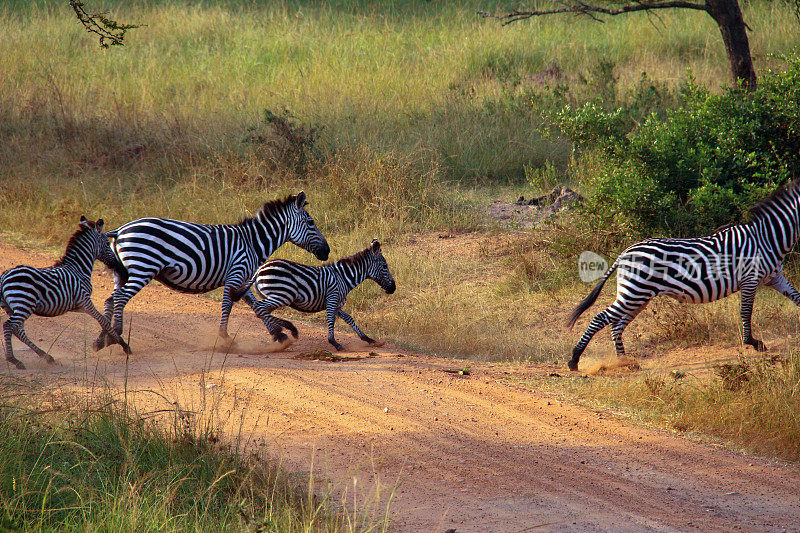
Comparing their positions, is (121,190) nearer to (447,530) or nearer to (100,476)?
(100,476)

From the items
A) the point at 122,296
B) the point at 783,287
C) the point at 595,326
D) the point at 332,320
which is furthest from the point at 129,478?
the point at 783,287

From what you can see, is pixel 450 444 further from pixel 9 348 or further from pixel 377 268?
pixel 9 348

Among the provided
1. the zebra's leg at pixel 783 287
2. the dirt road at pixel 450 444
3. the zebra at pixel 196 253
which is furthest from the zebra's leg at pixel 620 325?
the zebra at pixel 196 253

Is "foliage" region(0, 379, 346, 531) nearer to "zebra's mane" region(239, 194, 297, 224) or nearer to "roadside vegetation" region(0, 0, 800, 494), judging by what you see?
"roadside vegetation" region(0, 0, 800, 494)

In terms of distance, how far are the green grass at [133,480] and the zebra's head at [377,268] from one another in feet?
11.9

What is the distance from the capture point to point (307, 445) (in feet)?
16.8

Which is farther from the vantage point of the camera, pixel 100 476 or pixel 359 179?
pixel 359 179

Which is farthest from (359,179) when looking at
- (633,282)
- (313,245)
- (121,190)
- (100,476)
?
(100,476)

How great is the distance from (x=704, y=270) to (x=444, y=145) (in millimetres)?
7090

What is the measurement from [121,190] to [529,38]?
407 inches

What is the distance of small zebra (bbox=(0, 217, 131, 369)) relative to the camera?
6.71 metres

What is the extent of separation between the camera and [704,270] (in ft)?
23.5

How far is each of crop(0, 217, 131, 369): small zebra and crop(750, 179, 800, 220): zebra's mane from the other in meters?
6.17

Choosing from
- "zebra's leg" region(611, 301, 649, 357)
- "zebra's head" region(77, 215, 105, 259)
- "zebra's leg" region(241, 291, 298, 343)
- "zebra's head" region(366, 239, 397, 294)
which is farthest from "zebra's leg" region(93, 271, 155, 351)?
"zebra's leg" region(611, 301, 649, 357)
